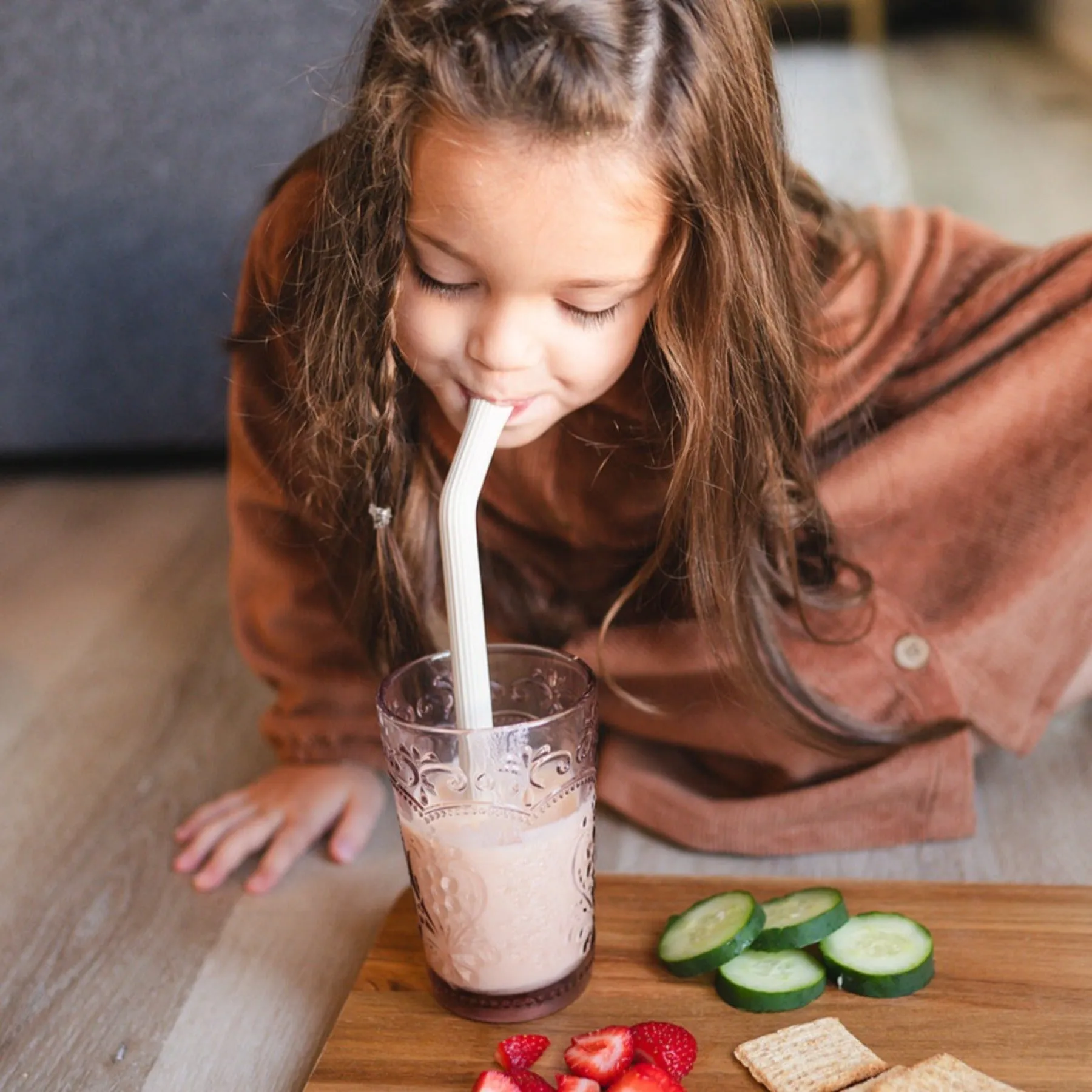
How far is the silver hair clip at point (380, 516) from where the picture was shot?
1.06 meters

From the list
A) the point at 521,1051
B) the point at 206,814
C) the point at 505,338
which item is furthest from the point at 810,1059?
the point at 206,814

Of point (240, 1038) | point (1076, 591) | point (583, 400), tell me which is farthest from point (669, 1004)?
point (1076, 591)

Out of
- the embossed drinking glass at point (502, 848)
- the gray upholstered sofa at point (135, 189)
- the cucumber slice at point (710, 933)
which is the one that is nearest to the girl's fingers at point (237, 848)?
the embossed drinking glass at point (502, 848)

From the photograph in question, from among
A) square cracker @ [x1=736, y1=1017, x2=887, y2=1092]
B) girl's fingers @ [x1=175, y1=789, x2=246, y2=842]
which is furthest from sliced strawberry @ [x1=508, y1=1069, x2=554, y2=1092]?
girl's fingers @ [x1=175, y1=789, x2=246, y2=842]

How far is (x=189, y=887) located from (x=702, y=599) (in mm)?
465

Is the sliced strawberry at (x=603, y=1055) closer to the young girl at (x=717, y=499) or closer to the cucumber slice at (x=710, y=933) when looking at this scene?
the cucumber slice at (x=710, y=933)

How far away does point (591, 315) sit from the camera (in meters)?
0.90

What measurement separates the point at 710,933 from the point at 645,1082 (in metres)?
0.15

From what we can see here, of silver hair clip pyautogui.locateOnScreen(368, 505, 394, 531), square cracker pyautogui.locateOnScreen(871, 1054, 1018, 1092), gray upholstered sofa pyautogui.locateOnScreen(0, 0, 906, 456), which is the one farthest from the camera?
gray upholstered sofa pyautogui.locateOnScreen(0, 0, 906, 456)

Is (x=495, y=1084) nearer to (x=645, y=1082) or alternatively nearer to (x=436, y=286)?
(x=645, y=1082)

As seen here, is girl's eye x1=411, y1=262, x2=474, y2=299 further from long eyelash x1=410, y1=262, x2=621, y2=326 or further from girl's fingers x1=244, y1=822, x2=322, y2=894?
girl's fingers x1=244, y1=822, x2=322, y2=894

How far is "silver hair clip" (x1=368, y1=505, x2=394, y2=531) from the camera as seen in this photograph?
106cm

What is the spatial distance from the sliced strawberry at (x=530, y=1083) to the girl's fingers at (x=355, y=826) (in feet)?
1.15

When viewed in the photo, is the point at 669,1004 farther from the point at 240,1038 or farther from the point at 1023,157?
the point at 1023,157
